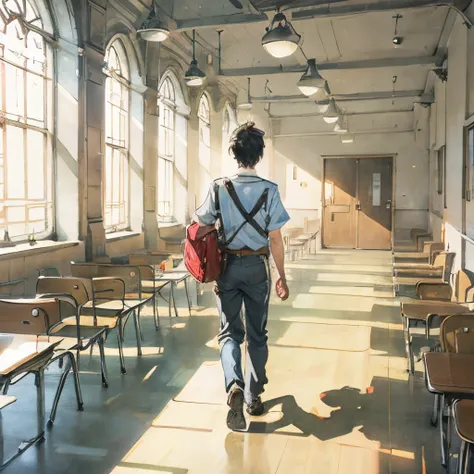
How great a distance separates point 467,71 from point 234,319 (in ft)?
15.6

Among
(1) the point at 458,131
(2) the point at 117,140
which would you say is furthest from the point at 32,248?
(1) the point at 458,131

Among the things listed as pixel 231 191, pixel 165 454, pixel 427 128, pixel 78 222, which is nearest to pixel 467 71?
pixel 231 191

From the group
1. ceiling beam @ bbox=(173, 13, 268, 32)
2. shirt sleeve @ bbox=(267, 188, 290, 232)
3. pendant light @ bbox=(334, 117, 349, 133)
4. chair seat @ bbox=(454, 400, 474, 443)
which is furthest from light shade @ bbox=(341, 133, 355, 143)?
chair seat @ bbox=(454, 400, 474, 443)

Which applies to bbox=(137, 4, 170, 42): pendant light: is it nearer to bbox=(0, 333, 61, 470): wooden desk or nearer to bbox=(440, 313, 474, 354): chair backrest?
bbox=(0, 333, 61, 470): wooden desk

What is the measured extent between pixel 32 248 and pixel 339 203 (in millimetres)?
10305

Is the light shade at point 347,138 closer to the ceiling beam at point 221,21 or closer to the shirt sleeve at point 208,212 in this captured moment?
the ceiling beam at point 221,21

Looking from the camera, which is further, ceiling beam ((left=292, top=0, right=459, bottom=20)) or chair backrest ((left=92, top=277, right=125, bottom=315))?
ceiling beam ((left=292, top=0, right=459, bottom=20))

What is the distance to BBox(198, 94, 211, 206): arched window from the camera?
38.8 feet

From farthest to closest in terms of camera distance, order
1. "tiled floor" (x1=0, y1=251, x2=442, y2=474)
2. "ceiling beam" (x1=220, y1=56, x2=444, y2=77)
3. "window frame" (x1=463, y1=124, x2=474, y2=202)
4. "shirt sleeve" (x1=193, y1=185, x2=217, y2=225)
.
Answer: "ceiling beam" (x1=220, y1=56, x2=444, y2=77) → "window frame" (x1=463, y1=124, x2=474, y2=202) → "shirt sleeve" (x1=193, y1=185, x2=217, y2=225) → "tiled floor" (x1=0, y1=251, x2=442, y2=474)

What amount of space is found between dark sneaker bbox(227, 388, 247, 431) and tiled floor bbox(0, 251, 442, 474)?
0.20 feet

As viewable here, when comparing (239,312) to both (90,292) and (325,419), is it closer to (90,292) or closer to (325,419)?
(325,419)

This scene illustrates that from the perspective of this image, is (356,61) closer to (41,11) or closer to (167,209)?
(167,209)

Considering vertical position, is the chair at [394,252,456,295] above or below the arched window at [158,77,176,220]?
below

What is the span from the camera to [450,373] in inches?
92.1
